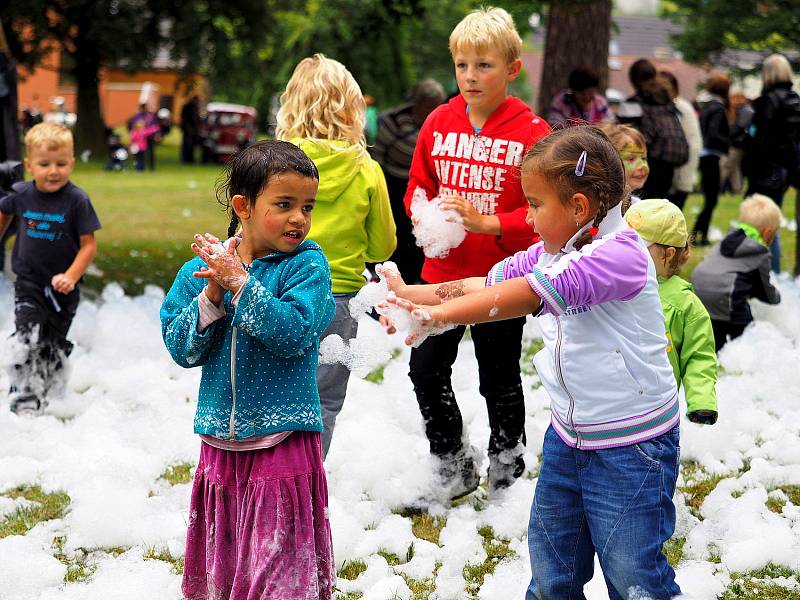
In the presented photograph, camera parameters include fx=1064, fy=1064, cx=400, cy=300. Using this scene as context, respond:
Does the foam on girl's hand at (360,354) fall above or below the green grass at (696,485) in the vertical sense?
above

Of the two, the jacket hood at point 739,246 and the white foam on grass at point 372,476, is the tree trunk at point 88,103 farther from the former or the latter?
the jacket hood at point 739,246

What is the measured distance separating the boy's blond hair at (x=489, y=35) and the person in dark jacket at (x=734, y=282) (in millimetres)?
3260

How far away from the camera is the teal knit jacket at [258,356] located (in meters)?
2.80

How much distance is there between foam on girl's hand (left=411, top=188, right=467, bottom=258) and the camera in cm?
400

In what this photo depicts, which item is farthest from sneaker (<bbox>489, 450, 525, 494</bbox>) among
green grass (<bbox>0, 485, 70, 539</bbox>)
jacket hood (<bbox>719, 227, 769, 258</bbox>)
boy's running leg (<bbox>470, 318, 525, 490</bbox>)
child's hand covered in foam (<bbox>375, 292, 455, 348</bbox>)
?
jacket hood (<bbox>719, 227, 769, 258</bbox>)

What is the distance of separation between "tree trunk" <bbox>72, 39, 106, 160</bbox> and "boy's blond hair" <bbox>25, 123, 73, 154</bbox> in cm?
2120

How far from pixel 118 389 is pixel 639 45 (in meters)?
66.2

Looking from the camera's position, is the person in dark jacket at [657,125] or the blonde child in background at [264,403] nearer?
the blonde child in background at [264,403]

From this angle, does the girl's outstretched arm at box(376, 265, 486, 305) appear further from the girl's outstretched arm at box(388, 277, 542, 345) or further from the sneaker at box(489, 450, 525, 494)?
the sneaker at box(489, 450, 525, 494)

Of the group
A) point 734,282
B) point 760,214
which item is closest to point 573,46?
point 760,214

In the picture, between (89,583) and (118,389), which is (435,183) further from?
(118,389)

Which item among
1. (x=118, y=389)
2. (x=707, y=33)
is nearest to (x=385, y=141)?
(x=118, y=389)

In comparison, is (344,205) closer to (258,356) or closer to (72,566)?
(258,356)

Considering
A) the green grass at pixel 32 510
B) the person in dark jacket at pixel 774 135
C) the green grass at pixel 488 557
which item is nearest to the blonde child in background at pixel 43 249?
the green grass at pixel 32 510
